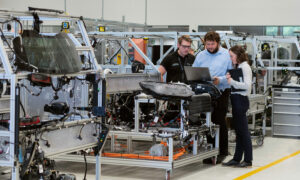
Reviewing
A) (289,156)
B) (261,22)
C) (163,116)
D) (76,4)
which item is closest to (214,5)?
(261,22)

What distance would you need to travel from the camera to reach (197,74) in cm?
705

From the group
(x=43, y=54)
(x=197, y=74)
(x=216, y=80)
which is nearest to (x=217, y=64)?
(x=216, y=80)

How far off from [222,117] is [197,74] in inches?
33.3

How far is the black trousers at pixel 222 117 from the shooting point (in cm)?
746

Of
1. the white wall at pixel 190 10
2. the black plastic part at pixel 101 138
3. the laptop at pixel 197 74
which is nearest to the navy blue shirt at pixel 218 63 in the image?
the laptop at pixel 197 74

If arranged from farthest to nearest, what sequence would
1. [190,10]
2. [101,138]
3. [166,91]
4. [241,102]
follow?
[190,10] → [241,102] → [166,91] → [101,138]

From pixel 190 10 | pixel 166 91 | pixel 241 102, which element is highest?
pixel 190 10

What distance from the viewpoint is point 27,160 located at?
449 centimetres

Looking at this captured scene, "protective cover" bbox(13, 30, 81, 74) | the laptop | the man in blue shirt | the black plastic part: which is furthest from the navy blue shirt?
"protective cover" bbox(13, 30, 81, 74)

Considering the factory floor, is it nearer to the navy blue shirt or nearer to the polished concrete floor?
the polished concrete floor

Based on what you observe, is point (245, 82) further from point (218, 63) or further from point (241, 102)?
point (218, 63)

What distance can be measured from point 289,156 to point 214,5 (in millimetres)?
9252

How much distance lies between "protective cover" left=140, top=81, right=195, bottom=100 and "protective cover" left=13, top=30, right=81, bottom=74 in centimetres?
138

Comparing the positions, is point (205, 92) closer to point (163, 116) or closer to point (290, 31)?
point (163, 116)
